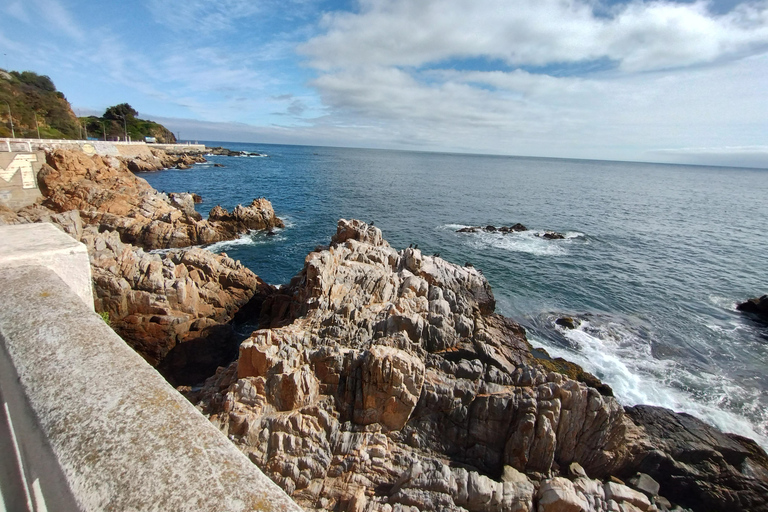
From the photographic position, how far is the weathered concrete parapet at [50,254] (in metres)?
4.16

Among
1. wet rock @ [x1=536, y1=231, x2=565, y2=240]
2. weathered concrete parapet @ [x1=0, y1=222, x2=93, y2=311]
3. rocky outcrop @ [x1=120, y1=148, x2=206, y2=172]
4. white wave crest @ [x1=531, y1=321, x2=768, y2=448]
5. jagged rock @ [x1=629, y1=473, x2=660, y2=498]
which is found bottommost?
white wave crest @ [x1=531, y1=321, x2=768, y2=448]

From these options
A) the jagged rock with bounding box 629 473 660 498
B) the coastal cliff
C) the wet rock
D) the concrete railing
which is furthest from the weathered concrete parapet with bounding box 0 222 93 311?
the wet rock

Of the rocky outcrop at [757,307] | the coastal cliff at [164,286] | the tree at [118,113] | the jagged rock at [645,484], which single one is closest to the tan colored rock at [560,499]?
the jagged rock at [645,484]

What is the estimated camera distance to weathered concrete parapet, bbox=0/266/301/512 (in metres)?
1.97

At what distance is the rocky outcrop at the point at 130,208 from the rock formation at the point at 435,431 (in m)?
25.5

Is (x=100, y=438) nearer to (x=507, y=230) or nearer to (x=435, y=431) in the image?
(x=435, y=431)

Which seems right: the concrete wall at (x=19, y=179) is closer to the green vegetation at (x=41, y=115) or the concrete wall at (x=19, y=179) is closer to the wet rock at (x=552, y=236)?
the green vegetation at (x=41, y=115)

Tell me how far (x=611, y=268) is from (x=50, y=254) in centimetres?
4150

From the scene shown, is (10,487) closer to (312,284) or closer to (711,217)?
(312,284)

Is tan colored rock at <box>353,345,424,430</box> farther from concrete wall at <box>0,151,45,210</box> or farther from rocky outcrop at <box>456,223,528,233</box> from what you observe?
concrete wall at <box>0,151,45,210</box>

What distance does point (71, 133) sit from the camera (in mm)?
78312

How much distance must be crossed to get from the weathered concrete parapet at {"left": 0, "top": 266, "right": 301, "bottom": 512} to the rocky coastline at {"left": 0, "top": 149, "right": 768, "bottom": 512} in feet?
29.2

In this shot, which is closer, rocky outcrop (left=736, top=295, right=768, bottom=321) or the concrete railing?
the concrete railing

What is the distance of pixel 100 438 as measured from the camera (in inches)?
Result: 85.7
